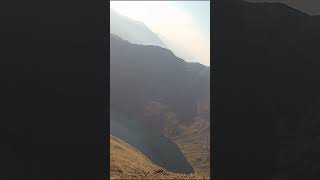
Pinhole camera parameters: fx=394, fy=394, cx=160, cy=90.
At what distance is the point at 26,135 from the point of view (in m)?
4.73

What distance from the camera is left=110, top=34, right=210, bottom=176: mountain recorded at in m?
38.4
